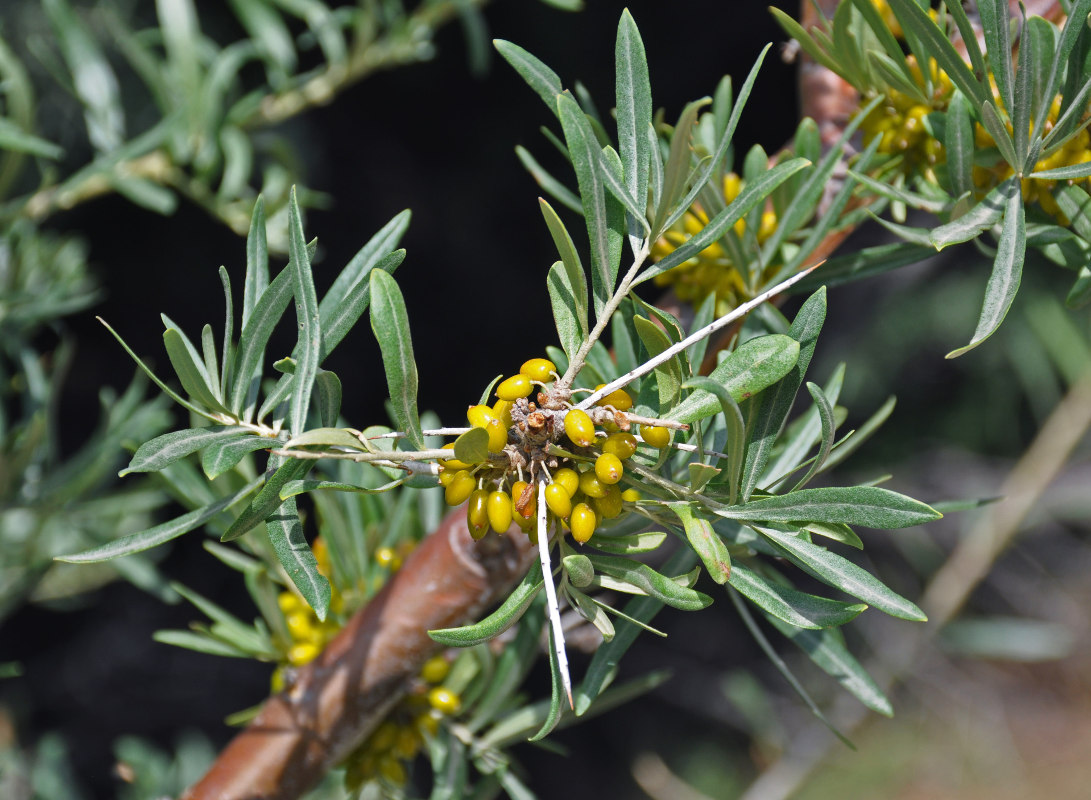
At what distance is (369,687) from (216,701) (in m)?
1.35

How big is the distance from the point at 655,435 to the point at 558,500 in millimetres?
42

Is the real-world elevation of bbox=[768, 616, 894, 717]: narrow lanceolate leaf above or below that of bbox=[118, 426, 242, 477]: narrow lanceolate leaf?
below

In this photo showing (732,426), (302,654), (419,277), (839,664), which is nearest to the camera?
(732,426)

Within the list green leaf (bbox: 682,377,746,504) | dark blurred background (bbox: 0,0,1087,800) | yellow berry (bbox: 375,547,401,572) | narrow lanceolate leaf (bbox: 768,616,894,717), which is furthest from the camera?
dark blurred background (bbox: 0,0,1087,800)

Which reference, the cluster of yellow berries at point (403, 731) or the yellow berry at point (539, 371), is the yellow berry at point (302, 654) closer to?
the cluster of yellow berries at point (403, 731)

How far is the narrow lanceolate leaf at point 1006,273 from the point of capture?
25 centimetres

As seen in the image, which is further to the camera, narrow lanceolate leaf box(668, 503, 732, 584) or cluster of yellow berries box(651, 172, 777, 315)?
cluster of yellow berries box(651, 172, 777, 315)

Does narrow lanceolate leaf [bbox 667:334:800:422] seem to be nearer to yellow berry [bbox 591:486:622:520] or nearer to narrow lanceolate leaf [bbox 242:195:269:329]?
yellow berry [bbox 591:486:622:520]

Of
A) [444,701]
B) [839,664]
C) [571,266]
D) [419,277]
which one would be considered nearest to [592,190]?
[571,266]

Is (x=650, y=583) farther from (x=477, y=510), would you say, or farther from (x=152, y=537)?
(x=152, y=537)

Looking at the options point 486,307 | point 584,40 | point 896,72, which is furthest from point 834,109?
point 486,307

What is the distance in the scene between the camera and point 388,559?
0.46 metres

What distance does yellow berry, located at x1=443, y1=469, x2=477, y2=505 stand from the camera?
0.27 meters

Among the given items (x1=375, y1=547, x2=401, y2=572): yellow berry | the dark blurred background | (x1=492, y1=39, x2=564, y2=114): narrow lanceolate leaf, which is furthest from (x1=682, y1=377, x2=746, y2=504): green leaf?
the dark blurred background
